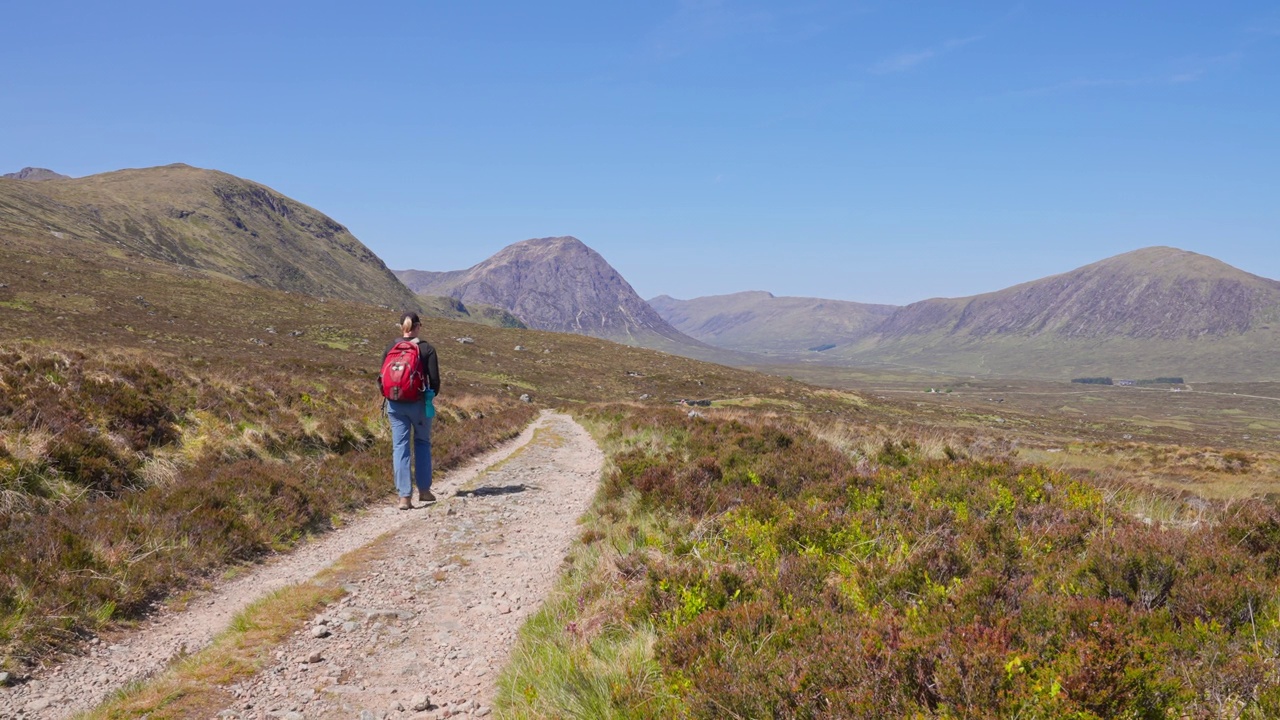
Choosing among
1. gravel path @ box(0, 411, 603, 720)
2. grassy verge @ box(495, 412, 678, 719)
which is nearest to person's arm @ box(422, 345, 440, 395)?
gravel path @ box(0, 411, 603, 720)

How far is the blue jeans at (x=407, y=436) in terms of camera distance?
1023 centimetres

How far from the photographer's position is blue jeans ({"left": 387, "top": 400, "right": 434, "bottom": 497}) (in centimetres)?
1023

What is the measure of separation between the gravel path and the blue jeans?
62 cm

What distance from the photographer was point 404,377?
10.0 m

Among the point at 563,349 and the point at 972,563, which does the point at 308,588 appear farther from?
the point at 563,349

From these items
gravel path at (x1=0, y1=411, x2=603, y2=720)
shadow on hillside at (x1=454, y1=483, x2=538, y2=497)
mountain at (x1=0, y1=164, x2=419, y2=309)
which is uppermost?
mountain at (x1=0, y1=164, x2=419, y2=309)

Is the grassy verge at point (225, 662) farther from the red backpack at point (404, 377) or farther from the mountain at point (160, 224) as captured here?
the mountain at point (160, 224)

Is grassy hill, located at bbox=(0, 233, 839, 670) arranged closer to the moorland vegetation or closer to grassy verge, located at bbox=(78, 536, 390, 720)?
the moorland vegetation

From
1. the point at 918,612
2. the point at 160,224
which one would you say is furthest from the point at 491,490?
the point at 160,224

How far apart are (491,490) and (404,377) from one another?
3105mm

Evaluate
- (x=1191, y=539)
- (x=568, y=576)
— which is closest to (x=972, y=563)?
(x=1191, y=539)

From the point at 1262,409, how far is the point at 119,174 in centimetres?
36854

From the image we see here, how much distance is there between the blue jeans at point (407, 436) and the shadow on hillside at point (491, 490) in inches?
39.2

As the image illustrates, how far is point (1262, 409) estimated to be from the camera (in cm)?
18588
